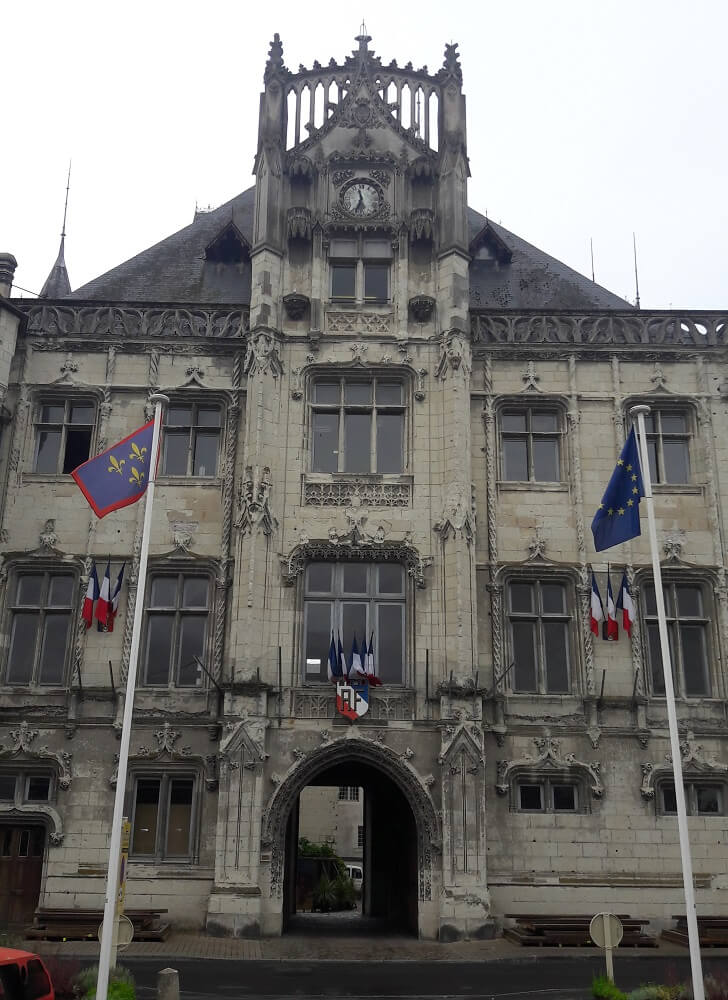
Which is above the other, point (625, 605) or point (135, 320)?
point (135, 320)

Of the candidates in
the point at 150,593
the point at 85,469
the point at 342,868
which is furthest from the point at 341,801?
the point at 85,469

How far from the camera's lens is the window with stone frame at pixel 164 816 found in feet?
71.1

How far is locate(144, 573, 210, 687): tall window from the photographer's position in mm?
22938

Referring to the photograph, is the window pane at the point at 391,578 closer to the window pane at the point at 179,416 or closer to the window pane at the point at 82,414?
the window pane at the point at 179,416

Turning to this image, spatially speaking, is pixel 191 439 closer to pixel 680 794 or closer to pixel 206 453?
pixel 206 453

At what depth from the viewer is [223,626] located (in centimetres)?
2294

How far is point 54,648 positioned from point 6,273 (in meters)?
10.4

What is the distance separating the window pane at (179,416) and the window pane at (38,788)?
9.16m

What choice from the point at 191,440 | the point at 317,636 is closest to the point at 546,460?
the point at 317,636

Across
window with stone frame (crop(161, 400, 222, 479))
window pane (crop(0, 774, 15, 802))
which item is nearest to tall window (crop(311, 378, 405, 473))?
window with stone frame (crop(161, 400, 222, 479))

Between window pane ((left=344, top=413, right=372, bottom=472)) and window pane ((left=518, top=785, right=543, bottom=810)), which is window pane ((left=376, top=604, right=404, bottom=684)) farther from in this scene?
window pane ((left=518, top=785, right=543, bottom=810))

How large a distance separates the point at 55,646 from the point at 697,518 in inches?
636

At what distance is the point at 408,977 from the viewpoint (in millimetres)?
16906

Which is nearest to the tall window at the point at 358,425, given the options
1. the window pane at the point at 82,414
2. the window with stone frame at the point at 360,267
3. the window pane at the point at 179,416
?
the window with stone frame at the point at 360,267
